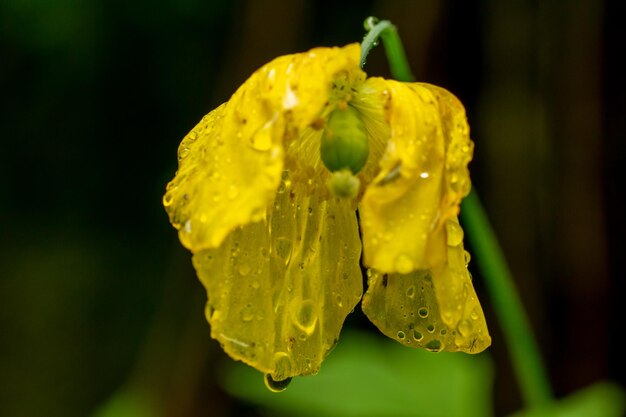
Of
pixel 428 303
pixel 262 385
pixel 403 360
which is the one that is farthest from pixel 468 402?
pixel 428 303

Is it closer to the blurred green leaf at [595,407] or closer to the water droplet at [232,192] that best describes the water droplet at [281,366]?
the water droplet at [232,192]

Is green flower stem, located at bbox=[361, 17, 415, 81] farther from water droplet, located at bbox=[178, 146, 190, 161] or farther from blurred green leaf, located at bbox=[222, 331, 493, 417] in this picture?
blurred green leaf, located at bbox=[222, 331, 493, 417]

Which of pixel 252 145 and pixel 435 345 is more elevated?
pixel 252 145

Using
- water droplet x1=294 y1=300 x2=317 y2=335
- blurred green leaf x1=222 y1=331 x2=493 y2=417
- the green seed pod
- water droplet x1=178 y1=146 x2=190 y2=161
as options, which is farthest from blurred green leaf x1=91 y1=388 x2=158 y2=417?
the green seed pod

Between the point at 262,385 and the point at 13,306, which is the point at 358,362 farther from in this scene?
the point at 13,306

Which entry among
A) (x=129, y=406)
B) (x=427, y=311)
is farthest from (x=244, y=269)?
(x=129, y=406)

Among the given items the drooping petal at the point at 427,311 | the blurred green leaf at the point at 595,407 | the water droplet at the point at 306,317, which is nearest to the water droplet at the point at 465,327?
the drooping petal at the point at 427,311

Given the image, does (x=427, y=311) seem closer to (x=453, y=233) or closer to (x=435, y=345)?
(x=435, y=345)
